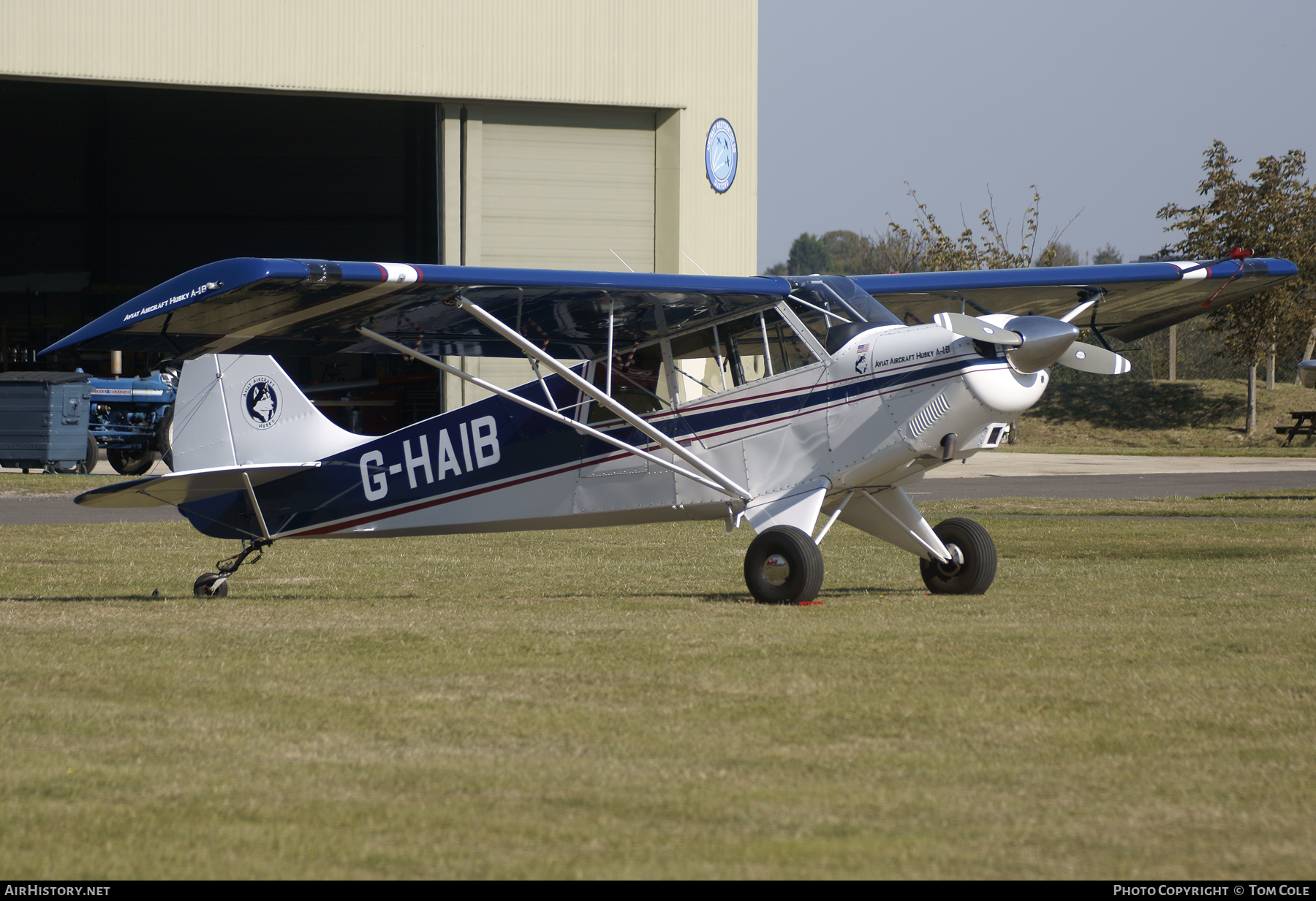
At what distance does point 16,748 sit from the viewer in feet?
16.9

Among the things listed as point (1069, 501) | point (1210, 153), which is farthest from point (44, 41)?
point (1210, 153)

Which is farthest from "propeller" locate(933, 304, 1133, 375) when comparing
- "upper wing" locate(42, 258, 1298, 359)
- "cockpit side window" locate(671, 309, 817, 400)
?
"upper wing" locate(42, 258, 1298, 359)

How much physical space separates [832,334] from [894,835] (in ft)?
20.2

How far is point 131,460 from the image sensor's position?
28250 millimetres

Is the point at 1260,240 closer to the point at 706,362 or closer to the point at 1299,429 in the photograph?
the point at 1299,429

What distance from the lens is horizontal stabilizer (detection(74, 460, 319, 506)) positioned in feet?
34.1

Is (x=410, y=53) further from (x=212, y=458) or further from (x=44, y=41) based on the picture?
(x=212, y=458)

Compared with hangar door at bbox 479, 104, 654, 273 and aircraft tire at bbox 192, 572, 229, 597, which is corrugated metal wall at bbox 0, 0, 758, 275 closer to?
hangar door at bbox 479, 104, 654, 273

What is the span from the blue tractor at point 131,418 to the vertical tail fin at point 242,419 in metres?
17.2

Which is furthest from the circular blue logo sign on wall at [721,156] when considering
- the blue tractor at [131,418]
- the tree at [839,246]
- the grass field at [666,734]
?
the tree at [839,246]

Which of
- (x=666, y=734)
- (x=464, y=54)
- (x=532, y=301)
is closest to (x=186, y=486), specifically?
(x=532, y=301)

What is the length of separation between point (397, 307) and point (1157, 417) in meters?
39.1

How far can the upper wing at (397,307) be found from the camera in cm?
864

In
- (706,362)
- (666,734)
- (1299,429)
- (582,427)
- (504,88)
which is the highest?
(504,88)
